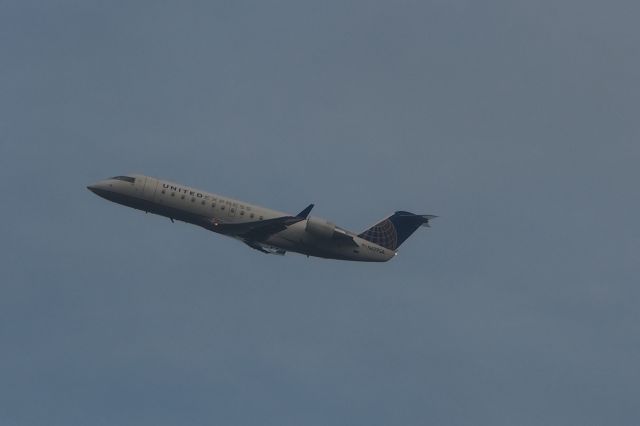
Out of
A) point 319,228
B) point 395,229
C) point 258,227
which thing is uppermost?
point 395,229

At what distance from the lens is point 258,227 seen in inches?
3649

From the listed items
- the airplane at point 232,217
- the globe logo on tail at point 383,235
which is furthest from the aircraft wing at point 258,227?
the globe logo on tail at point 383,235

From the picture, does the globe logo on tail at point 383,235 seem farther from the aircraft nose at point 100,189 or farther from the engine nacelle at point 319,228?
the aircraft nose at point 100,189

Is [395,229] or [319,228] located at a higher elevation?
[395,229]

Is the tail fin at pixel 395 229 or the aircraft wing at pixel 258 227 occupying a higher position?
the tail fin at pixel 395 229

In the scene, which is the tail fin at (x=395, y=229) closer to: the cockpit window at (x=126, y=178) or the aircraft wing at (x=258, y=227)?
the aircraft wing at (x=258, y=227)

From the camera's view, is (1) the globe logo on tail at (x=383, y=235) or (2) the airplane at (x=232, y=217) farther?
(1) the globe logo on tail at (x=383, y=235)

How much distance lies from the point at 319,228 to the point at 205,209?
10.7m

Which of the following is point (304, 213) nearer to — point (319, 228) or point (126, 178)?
point (319, 228)

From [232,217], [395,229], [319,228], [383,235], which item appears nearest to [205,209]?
[232,217]

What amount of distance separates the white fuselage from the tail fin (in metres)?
4.09

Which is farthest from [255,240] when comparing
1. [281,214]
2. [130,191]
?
[130,191]

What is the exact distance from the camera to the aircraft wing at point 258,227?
92.3 meters

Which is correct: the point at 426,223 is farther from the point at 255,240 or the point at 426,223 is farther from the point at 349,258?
the point at 255,240
